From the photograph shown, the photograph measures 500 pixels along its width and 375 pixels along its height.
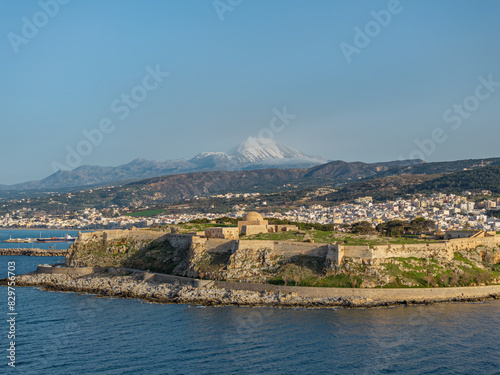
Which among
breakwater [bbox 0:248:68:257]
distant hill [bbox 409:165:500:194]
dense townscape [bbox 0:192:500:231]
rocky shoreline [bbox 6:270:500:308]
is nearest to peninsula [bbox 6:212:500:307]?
rocky shoreline [bbox 6:270:500:308]

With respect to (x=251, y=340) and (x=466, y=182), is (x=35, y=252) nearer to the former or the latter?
(x=251, y=340)

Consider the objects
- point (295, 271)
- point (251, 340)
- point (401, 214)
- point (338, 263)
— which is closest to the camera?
point (251, 340)

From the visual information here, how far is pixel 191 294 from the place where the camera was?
156 feet

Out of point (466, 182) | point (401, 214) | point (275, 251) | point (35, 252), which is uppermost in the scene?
point (466, 182)

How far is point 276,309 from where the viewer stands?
42406 millimetres

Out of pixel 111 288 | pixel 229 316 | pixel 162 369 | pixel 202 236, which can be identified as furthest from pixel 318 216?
pixel 162 369

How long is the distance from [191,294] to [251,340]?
45.9 ft

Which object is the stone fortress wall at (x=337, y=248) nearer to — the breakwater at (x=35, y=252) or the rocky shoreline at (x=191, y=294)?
the rocky shoreline at (x=191, y=294)

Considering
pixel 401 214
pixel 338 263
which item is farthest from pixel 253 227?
pixel 401 214

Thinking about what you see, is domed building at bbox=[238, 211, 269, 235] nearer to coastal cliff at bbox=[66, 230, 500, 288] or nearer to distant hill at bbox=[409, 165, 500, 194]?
coastal cliff at bbox=[66, 230, 500, 288]

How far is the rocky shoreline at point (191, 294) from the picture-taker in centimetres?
4378

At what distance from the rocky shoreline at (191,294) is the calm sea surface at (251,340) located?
1.58 m

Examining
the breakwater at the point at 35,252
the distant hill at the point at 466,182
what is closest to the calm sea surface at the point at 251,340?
the breakwater at the point at 35,252

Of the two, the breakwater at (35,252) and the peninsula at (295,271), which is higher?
the peninsula at (295,271)
